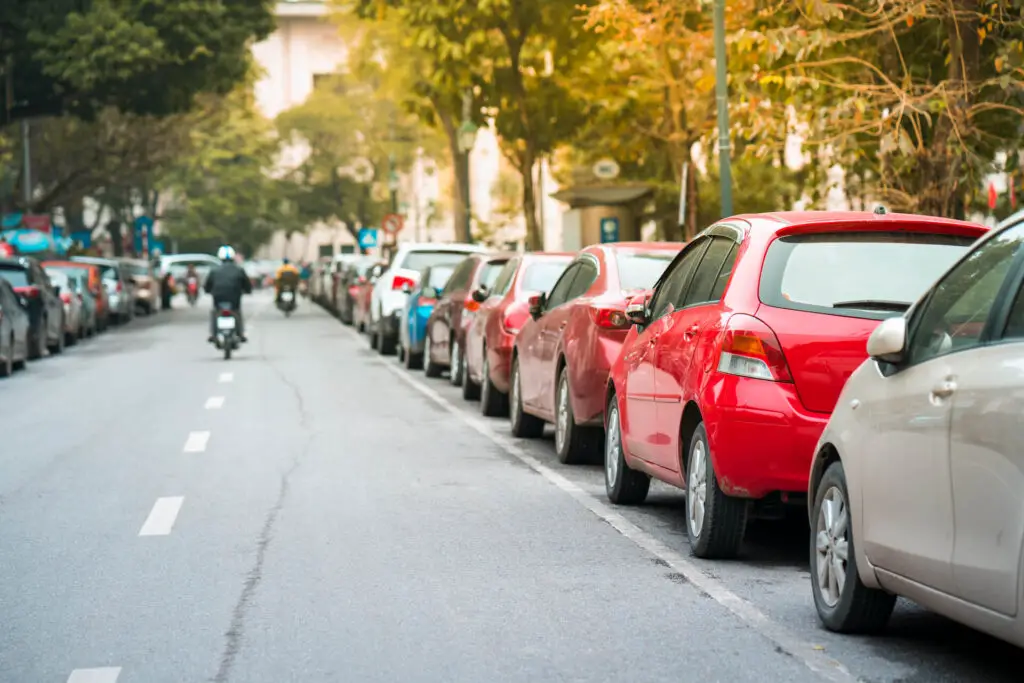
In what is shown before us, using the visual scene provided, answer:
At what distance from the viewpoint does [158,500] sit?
11.3 meters

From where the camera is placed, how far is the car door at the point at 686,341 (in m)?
8.79

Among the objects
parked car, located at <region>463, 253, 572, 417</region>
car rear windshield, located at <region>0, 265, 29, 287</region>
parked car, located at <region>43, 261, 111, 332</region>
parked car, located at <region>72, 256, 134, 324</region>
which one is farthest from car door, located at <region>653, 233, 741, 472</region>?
parked car, located at <region>72, 256, 134, 324</region>

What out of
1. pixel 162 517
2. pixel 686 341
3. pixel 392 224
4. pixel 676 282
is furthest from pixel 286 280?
pixel 686 341

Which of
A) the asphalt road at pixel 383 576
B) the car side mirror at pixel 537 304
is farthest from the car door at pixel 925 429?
the car side mirror at pixel 537 304

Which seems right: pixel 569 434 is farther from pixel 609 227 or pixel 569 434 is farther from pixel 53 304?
pixel 609 227

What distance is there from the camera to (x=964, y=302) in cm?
601

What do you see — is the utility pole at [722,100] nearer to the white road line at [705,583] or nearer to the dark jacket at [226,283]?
the dark jacket at [226,283]

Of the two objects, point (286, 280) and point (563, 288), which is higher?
point (563, 288)

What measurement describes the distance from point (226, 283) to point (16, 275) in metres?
3.65

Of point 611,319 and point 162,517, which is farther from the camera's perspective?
point 611,319

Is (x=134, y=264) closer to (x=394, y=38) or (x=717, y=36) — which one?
(x=394, y=38)

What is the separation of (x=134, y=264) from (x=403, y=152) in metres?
29.9

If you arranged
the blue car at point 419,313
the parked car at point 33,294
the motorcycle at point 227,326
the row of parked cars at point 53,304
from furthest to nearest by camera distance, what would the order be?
1. the parked car at point 33,294
2. the motorcycle at point 227,326
3. the row of parked cars at point 53,304
4. the blue car at point 419,313

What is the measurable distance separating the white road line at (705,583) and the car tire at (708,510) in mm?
130
